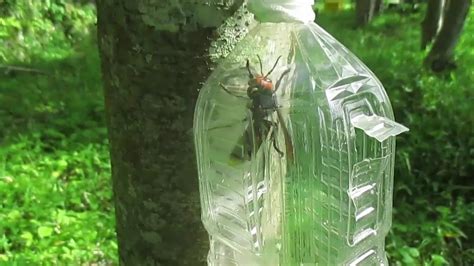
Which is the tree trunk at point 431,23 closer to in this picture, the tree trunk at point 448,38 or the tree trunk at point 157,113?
the tree trunk at point 448,38

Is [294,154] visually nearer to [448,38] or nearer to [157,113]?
[157,113]

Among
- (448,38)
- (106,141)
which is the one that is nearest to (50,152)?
(106,141)

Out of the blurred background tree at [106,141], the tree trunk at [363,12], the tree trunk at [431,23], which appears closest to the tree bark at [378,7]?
the tree trunk at [363,12]

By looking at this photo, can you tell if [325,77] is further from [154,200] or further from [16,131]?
[16,131]

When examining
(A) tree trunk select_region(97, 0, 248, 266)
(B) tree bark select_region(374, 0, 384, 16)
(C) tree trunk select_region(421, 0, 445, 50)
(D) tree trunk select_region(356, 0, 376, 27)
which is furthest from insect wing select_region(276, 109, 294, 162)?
(B) tree bark select_region(374, 0, 384, 16)

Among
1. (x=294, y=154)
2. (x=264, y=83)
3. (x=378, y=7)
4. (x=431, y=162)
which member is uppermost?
(x=264, y=83)

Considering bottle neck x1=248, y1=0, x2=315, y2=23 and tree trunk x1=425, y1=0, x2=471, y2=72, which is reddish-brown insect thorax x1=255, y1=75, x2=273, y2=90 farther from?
tree trunk x1=425, y1=0, x2=471, y2=72

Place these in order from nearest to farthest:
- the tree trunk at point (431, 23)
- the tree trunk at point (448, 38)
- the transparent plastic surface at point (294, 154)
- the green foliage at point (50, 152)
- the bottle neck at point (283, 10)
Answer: the bottle neck at point (283, 10) < the transparent plastic surface at point (294, 154) < the green foliage at point (50, 152) < the tree trunk at point (448, 38) < the tree trunk at point (431, 23)
